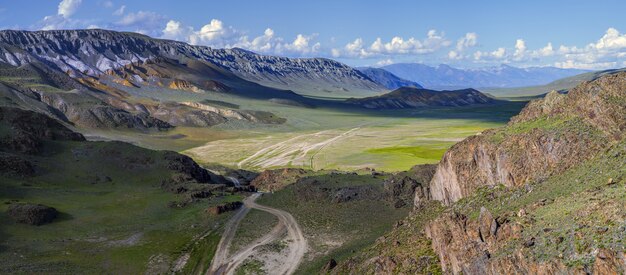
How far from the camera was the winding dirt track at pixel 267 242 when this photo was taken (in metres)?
55.2

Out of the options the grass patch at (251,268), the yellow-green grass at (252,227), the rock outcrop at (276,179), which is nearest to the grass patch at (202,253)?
the yellow-green grass at (252,227)

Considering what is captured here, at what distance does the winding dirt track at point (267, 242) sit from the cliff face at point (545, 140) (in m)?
19.0

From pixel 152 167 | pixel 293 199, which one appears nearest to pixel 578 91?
pixel 293 199

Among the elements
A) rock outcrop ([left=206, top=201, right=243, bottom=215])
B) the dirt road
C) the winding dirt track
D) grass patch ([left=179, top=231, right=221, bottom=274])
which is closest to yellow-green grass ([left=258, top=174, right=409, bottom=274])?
the winding dirt track

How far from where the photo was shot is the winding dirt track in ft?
181

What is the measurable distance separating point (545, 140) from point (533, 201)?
26.6 ft

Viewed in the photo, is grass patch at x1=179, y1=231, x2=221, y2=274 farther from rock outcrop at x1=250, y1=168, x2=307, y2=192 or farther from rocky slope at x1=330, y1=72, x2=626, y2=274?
rock outcrop at x1=250, y1=168, x2=307, y2=192

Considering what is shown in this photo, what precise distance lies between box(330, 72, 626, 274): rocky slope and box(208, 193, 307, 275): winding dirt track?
10004 mm

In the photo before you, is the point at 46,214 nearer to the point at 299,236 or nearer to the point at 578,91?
the point at 299,236

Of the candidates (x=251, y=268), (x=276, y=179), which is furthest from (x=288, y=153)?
(x=251, y=268)


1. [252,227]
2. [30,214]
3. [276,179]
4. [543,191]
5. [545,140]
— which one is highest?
[545,140]

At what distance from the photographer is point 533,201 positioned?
34.3 meters

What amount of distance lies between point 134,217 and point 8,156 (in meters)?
30.7

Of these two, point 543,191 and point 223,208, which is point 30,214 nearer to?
point 223,208
